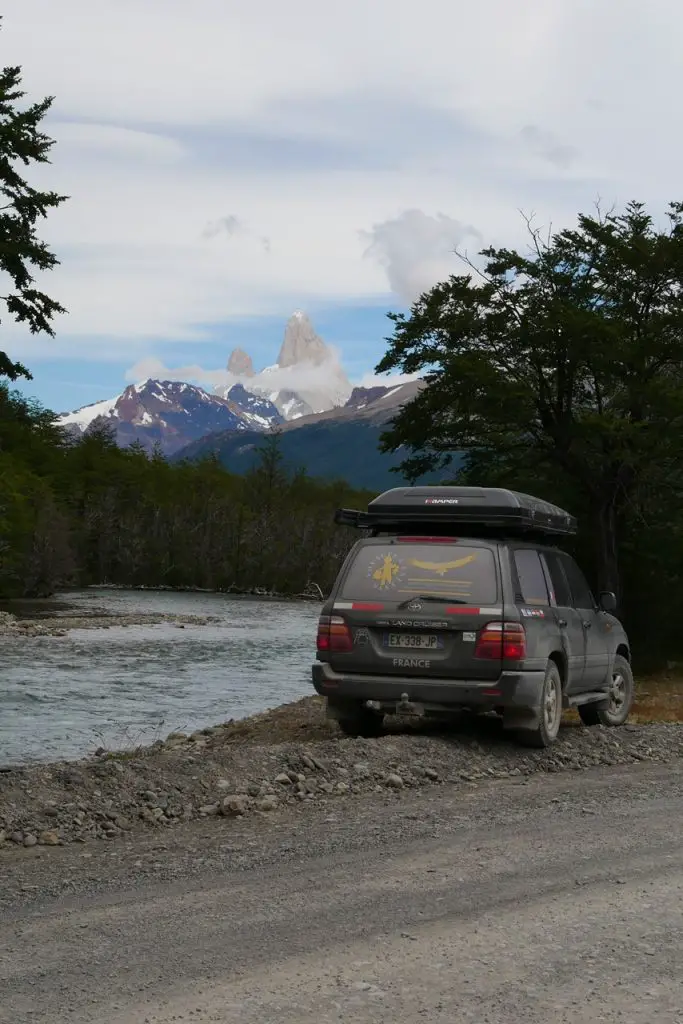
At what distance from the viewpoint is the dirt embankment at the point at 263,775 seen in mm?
8719

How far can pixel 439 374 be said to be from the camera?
31.3 meters

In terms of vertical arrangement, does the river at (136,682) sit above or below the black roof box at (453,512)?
below

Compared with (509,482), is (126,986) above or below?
below

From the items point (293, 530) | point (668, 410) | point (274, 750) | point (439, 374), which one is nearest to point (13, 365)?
point (439, 374)

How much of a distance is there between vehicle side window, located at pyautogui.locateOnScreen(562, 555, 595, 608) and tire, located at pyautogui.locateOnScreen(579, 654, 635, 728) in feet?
3.47

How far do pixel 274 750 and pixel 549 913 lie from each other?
16.3ft

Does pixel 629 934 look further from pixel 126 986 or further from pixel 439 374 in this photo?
pixel 439 374

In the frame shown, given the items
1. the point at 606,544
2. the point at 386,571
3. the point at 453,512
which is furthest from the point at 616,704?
the point at 606,544

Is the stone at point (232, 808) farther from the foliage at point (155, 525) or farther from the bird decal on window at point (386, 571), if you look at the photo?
the foliage at point (155, 525)

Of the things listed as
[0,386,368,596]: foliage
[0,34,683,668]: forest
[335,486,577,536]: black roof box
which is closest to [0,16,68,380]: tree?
[0,34,683,668]: forest

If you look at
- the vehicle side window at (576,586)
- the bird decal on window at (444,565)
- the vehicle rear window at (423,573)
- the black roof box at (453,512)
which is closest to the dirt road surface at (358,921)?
the vehicle rear window at (423,573)

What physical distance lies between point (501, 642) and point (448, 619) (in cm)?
51

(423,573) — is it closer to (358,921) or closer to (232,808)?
(232,808)

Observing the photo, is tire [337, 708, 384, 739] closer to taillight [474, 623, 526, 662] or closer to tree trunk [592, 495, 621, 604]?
taillight [474, 623, 526, 662]
